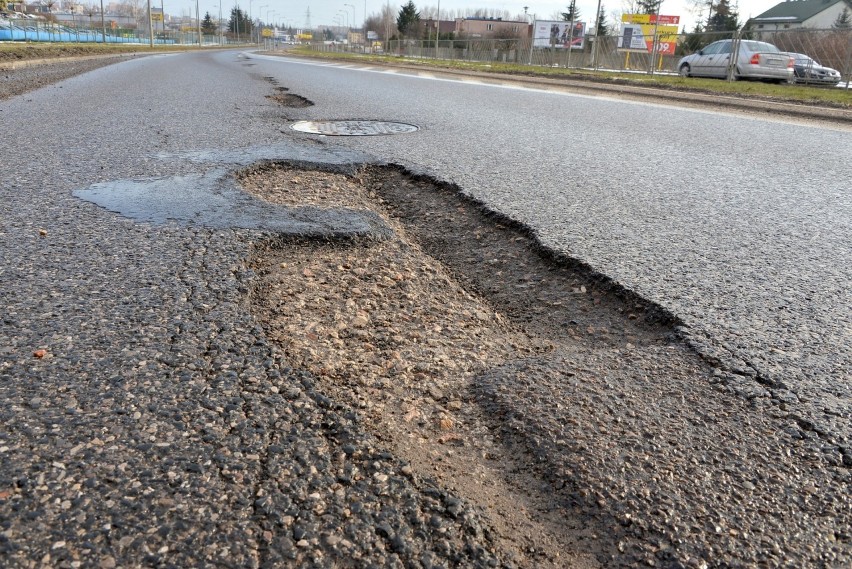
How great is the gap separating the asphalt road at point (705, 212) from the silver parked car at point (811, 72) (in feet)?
39.2

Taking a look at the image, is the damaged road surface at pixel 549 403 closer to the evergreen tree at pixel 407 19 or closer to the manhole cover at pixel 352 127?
the manhole cover at pixel 352 127

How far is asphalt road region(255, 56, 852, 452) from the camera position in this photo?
7.10ft

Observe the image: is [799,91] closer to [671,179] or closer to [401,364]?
[671,179]

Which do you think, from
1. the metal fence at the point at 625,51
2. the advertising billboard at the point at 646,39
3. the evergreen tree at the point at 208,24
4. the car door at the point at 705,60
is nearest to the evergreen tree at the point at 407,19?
the metal fence at the point at 625,51

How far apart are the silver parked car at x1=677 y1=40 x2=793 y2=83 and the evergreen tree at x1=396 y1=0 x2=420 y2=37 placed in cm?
8452

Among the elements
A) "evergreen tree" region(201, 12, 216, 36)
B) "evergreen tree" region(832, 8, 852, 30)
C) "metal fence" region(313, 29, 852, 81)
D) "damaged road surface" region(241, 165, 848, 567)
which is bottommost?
"damaged road surface" region(241, 165, 848, 567)

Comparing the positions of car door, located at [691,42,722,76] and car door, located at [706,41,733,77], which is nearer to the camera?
car door, located at [706,41,733,77]

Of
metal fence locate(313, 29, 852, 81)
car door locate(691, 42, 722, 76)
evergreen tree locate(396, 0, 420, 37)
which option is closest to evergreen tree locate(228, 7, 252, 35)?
evergreen tree locate(396, 0, 420, 37)

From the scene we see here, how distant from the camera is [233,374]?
5.99ft

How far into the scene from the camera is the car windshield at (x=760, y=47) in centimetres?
1923

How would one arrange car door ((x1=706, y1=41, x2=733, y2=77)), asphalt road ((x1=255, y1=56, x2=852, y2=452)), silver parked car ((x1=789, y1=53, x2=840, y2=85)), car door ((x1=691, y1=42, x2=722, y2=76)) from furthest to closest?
car door ((x1=691, y1=42, x2=722, y2=76)), car door ((x1=706, y1=41, x2=733, y2=77)), silver parked car ((x1=789, y1=53, x2=840, y2=85)), asphalt road ((x1=255, y1=56, x2=852, y2=452))

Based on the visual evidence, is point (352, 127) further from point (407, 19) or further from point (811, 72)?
point (407, 19)

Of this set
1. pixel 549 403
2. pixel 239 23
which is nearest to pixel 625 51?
pixel 549 403

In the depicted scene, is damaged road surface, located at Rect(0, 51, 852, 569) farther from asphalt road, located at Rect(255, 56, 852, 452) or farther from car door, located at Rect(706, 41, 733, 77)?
car door, located at Rect(706, 41, 733, 77)
